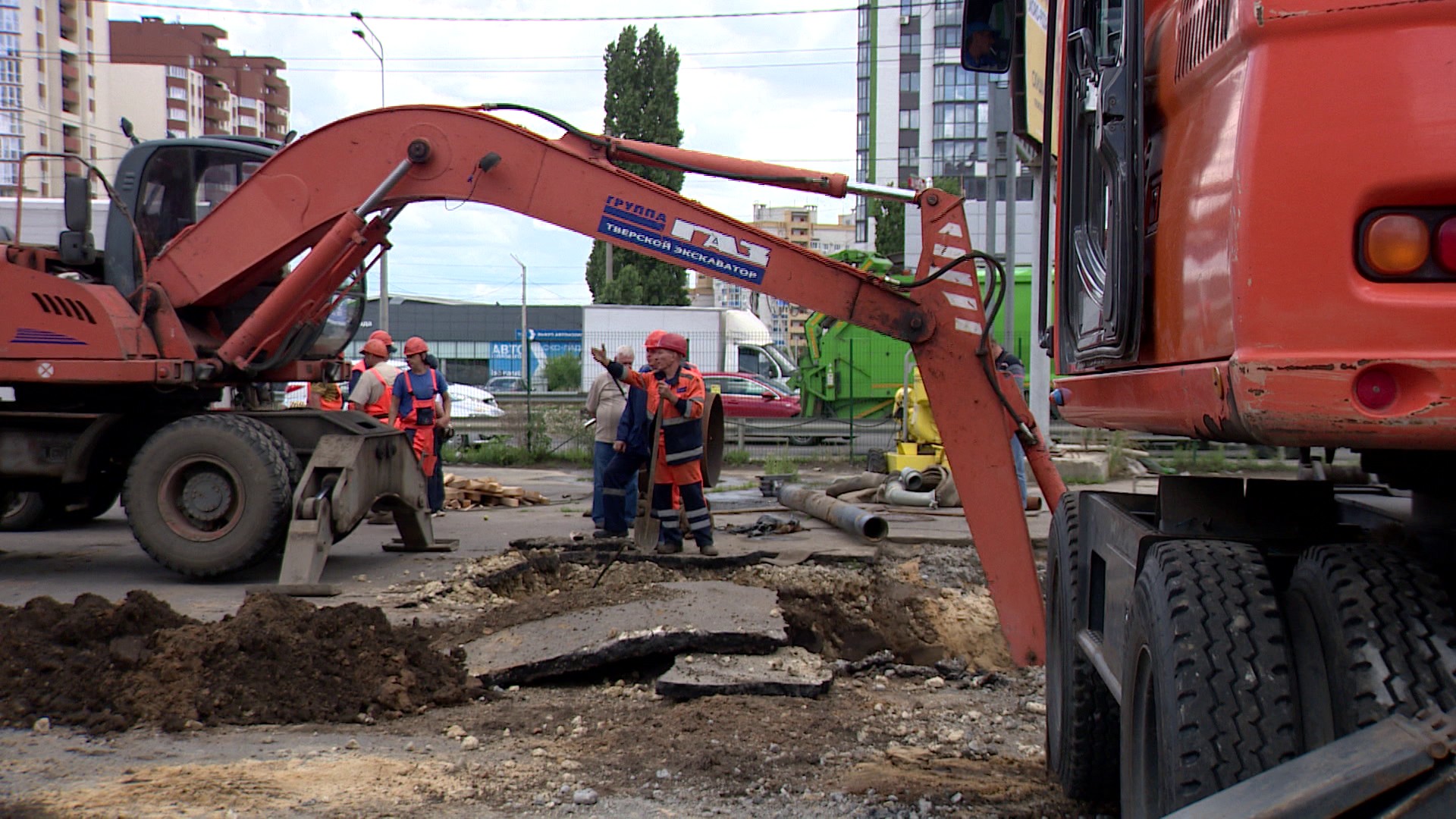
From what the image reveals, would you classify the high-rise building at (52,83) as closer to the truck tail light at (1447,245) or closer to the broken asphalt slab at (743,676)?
the broken asphalt slab at (743,676)

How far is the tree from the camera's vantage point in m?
51.2

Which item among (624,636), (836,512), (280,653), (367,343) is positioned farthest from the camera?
(367,343)

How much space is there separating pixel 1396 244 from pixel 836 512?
10.3 metres

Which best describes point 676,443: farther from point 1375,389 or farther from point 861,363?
point 861,363

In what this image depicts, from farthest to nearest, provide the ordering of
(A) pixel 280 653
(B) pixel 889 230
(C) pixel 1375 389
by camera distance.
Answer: (B) pixel 889 230 < (A) pixel 280 653 < (C) pixel 1375 389

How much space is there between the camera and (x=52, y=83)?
8138 cm

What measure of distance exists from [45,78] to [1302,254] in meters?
91.0

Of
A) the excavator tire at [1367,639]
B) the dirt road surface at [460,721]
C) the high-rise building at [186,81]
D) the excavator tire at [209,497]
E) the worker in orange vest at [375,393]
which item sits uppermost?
the high-rise building at [186,81]

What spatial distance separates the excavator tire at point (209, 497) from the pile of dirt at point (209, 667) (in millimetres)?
2630

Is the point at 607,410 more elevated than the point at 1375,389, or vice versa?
the point at 1375,389

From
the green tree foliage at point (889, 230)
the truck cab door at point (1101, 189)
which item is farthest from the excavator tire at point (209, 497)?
the green tree foliage at point (889, 230)

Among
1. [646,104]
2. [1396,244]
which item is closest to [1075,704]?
[1396,244]

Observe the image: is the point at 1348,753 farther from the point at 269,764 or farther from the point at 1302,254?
the point at 269,764

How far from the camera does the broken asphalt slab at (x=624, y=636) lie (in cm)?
674
